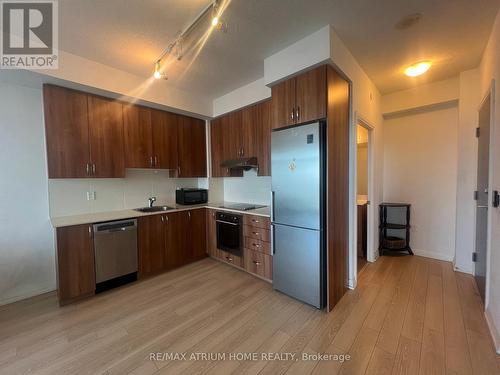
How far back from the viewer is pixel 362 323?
77.2 inches

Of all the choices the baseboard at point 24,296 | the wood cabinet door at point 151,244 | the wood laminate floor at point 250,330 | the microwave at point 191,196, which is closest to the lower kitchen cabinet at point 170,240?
the wood cabinet door at point 151,244

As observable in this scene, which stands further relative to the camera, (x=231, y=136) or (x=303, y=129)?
(x=231, y=136)

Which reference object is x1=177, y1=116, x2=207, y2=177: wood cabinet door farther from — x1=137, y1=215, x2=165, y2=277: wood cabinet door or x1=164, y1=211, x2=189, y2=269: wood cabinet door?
x1=137, y1=215, x2=165, y2=277: wood cabinet door

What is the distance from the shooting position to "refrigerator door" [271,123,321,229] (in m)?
2.09

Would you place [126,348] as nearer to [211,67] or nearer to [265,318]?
[265,318]

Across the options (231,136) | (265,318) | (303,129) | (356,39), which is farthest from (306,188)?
(231,136)

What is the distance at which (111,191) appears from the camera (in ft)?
10.3

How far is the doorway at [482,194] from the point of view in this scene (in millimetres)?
2174

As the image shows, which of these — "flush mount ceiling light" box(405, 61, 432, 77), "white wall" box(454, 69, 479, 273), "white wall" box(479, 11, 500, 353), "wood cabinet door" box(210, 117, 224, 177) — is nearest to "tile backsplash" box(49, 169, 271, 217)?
"wood cabinet door" box(210, 117, 224, 177)

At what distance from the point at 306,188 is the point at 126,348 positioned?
6.93ft

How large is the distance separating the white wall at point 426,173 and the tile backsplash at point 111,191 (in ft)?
11.5

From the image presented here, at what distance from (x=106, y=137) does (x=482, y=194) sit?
460 centimetres

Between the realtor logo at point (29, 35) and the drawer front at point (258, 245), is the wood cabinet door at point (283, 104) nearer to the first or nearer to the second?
the drawer front at point (258, 245)

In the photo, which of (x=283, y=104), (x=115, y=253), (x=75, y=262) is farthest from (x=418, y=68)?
(x=75, y=262)
